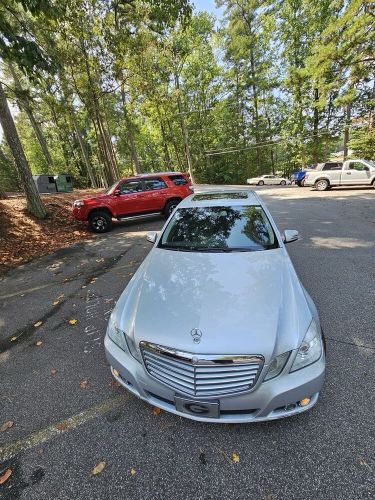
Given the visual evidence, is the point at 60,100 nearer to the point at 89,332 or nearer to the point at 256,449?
the point at 89,332

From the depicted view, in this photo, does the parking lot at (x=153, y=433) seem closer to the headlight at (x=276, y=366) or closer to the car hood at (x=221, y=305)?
the headlight at (x=276, y=366)

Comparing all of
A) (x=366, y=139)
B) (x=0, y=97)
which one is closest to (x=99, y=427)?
(x=0, y=97)

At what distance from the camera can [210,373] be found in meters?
1.71

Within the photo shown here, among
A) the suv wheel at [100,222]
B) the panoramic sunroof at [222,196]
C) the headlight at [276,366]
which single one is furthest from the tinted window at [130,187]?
the headlight at [276,366]

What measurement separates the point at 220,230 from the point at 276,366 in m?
1.73

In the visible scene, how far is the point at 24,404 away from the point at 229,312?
82.1 inches

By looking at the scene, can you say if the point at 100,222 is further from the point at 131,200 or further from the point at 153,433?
the point at 153,433

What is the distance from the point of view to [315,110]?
26.3 meters

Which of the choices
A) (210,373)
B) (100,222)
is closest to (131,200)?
(100,222)

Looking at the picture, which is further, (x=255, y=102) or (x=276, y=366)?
(x=255, y=102)

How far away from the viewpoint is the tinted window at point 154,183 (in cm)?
899

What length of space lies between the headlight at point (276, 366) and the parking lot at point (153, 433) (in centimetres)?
53

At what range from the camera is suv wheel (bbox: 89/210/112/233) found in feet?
28.1

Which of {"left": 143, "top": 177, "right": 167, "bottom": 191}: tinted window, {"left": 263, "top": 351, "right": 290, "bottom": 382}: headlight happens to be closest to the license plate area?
{"left": 263, "top": 351, "right": 290, "bottom": 382}: headlight
